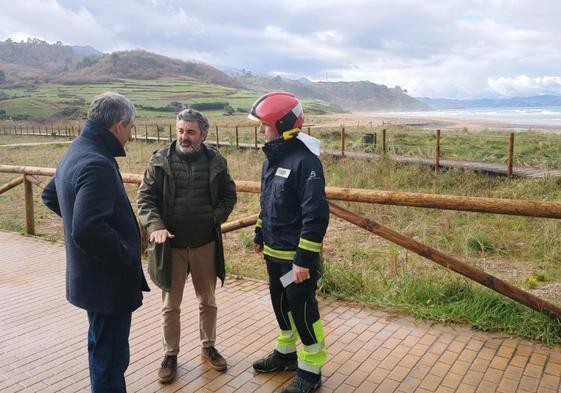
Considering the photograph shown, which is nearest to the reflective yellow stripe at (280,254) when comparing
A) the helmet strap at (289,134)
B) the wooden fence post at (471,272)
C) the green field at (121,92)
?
the helmet strap at (289,134)

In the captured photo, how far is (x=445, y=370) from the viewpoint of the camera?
354cm

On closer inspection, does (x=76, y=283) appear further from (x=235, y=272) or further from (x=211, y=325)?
(x=235, y=272)

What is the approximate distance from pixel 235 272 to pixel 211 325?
219cm

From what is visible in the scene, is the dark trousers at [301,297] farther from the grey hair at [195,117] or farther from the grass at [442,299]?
the grass at [442,299]

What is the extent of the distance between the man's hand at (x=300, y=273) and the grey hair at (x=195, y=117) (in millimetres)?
1080

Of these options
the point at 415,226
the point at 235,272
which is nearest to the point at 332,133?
the point at 415,226

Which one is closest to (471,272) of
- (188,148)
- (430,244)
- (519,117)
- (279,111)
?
(279,111)

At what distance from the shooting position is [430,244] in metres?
8.37

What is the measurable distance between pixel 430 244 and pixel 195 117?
5.99 m

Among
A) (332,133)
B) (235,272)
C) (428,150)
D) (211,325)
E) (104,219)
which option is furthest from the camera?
(332,133)

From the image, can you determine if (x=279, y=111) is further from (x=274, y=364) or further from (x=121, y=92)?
(x=121, y=92)

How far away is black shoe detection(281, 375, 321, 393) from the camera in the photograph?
10.6ft

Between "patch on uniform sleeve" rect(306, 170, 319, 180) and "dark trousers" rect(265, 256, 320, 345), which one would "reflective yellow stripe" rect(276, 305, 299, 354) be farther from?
"patch on uniform sleeve" rect(306, 170, 319, 180)

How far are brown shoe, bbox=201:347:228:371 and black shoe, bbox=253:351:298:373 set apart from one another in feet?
0.72
